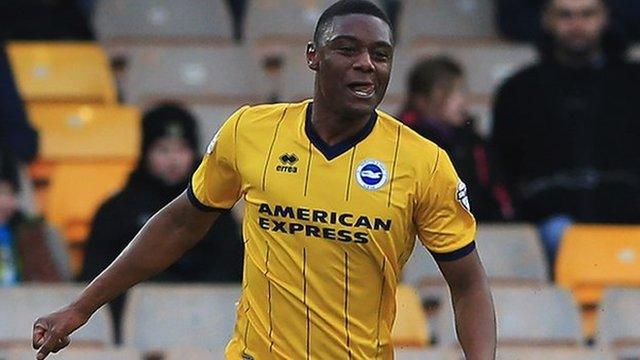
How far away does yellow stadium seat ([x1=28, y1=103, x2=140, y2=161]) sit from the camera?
28.5ft

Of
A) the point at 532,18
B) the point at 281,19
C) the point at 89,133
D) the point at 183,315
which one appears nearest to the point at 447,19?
the point at 532,18

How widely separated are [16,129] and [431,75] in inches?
77.2

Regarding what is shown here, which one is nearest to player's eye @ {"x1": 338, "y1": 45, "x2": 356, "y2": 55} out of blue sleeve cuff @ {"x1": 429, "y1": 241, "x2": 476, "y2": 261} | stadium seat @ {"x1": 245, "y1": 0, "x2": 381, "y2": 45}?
blue sleeve cuff @ {"x1": 429, "y1": 241, "x2": 476, "y2": 261}

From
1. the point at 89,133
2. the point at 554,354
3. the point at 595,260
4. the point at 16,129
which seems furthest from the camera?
the point at 89,133

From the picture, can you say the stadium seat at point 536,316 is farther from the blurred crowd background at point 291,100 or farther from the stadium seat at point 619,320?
the stadium seat at point 619,320

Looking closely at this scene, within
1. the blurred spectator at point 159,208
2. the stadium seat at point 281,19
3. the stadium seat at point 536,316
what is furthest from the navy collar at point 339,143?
the stadium seat at point 281,19

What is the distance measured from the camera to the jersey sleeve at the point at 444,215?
4.42m

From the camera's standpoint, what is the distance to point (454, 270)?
4.48 m

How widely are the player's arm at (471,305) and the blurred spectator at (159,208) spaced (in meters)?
3.05

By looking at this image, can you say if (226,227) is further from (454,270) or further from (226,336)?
(454,270)

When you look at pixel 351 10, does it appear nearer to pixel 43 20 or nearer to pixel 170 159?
pixel 170 159

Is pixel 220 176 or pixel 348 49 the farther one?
pixel 220 176

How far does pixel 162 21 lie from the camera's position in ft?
32.4

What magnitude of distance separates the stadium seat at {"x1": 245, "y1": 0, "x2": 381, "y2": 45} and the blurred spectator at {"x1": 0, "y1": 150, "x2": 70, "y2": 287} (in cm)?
258
